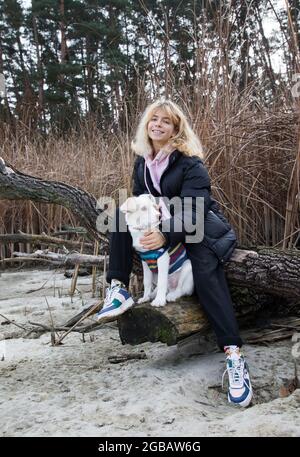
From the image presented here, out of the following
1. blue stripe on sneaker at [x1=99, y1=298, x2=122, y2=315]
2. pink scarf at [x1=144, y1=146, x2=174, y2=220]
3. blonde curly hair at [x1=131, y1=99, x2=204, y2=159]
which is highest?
blonde curly hair at [x1=131, y1=99, x2=204, y2=159]

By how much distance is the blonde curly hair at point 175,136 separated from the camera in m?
2.01

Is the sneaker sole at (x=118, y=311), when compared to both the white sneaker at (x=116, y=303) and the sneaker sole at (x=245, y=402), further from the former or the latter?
the sneaker sole at (x=245, y=402)

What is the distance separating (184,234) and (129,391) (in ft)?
2.09

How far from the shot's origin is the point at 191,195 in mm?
1907

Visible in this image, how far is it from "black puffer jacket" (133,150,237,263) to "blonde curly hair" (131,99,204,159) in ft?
0.12

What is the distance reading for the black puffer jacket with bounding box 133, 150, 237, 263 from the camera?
71.7 inches

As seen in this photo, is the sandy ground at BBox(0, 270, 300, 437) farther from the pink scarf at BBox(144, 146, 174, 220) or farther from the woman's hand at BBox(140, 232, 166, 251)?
the pink scarf at BBox(144, 146, 174, 220)

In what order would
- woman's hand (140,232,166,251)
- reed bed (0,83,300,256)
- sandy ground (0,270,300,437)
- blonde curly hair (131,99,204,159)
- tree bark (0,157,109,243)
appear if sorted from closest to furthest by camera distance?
sandy ground (0,270,300,437) < woman's hand (140,232,166,251) < blonde curly hair (131,99,204,159) < tree bark (0,157,109,243) < reed bed (0,83,300,256)

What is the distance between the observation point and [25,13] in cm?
1470

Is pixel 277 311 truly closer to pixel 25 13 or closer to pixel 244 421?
pixel 244 421

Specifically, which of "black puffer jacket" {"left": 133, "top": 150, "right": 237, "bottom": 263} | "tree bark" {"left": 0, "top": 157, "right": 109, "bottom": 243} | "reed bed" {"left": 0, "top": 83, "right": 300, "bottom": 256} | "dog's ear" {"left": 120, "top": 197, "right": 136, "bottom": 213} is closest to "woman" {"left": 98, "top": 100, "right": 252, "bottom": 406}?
"black puffer jacket" {"left": 133, "top": 150, "right": 237, "bottom": 263}

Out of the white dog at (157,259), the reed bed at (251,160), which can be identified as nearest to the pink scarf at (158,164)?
the white dog at (157,259)

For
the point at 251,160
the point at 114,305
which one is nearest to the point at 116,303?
the point at 114,305
